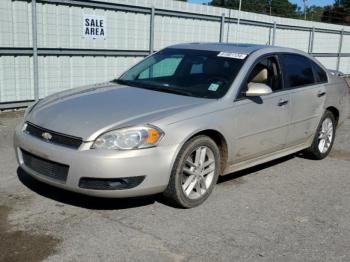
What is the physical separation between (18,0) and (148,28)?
342 centimetres

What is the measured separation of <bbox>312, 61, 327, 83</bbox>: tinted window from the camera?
21.5ft

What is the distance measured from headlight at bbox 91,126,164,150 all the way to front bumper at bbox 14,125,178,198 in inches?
2.2

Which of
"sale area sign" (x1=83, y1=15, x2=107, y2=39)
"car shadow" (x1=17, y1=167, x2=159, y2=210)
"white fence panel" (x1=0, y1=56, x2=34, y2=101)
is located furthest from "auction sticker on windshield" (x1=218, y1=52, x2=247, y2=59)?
"sale area sign" (x1=83, y1=15, x2=107, y2=39)

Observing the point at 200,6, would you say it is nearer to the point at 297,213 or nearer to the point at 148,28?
the point at 148,28

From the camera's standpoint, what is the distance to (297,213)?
4699 millimetres

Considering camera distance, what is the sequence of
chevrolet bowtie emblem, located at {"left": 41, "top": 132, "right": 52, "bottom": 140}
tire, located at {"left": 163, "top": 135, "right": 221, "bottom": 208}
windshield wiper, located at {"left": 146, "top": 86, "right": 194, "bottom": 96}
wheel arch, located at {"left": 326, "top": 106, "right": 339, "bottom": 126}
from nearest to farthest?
1. chevrolet bowtie emblem, located at {"left": 41, "top": 132, "right": 52, "bottom": 140}
2. tire, located at {"left": 163, "top": 135, "right": 221, "bottom": 208}
3. windshield wiper, located at {"left": 146, "top": 86, "right": 194, "bottom": 96}
4. wheel arch, located at {"left": 326, "top": 106, "right": 339, "bottom": 126}

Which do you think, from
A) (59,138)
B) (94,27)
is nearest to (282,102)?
(59,138)

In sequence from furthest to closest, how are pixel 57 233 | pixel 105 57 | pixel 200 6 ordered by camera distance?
pixel 200 6, pixel 105 57, pixel 57 233

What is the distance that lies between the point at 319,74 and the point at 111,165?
3.76 metres

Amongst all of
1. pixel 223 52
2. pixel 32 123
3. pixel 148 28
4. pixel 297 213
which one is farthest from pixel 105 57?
pixel 297 213

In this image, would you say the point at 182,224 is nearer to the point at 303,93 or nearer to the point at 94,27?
the point at 303,93

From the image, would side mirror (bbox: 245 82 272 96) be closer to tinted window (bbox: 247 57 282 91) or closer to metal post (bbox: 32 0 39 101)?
tinted window (bbox: 247 57 282 91)

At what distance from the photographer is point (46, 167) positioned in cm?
427

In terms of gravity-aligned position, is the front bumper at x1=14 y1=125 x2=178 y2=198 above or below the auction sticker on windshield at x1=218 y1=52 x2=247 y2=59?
below
